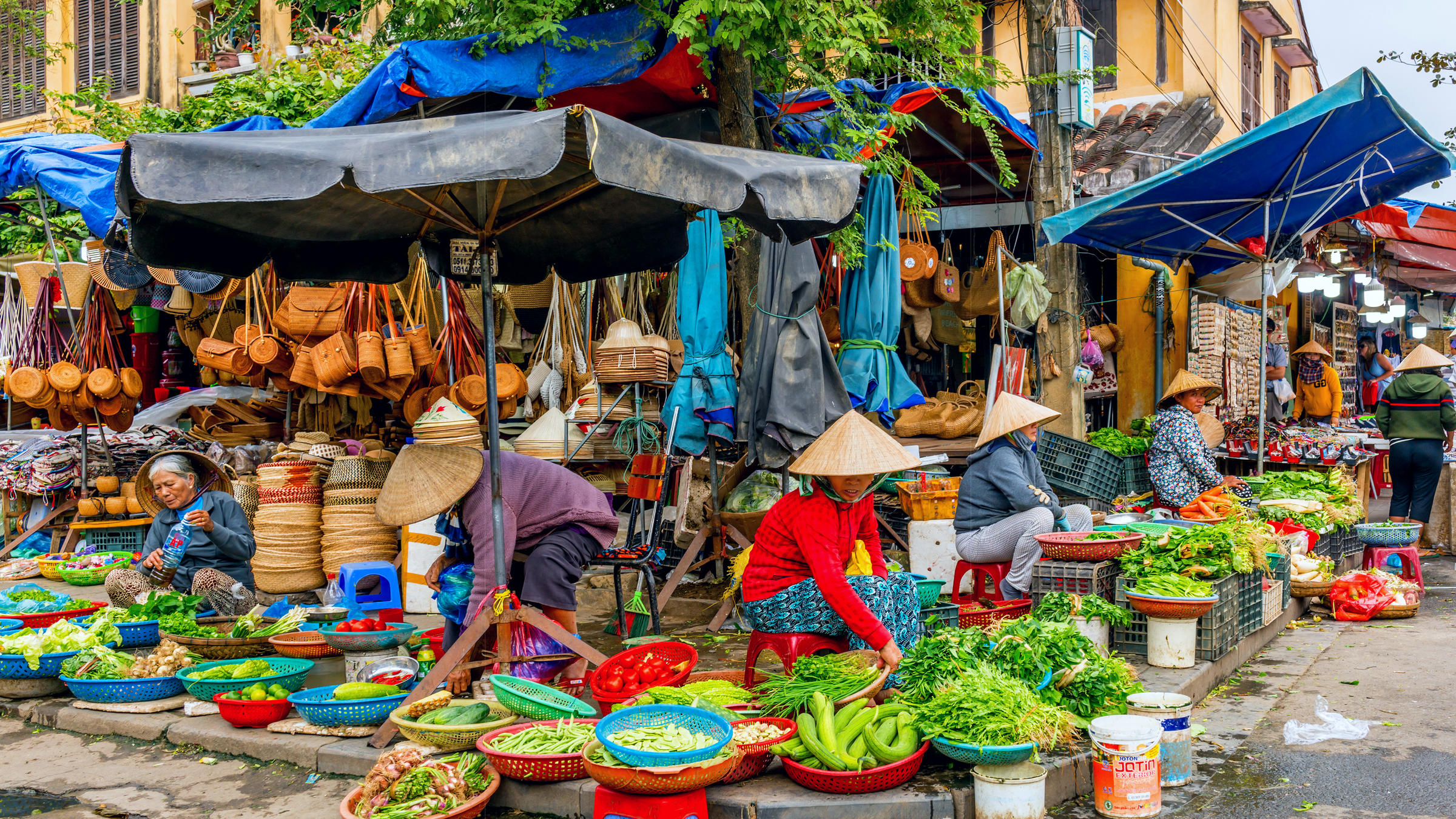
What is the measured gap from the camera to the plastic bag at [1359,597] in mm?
7488

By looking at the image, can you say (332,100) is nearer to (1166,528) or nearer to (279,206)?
(279,206)

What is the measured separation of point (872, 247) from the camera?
24.7ft

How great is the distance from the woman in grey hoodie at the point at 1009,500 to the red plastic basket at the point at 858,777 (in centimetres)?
272

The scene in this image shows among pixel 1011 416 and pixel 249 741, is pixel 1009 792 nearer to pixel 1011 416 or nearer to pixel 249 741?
pixel 1011 416

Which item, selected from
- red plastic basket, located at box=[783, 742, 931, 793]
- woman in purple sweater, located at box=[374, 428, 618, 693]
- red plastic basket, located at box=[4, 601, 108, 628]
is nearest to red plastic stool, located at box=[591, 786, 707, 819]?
red plastic basket, located at box=[783, 742, 931, 793]

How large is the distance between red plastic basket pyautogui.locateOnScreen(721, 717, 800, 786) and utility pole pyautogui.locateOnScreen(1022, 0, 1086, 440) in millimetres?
6679

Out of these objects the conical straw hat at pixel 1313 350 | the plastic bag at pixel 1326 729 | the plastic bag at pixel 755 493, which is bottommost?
the plastic bag at pixel 1326 729

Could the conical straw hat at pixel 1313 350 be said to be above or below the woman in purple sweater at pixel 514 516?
above

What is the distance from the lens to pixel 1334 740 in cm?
480

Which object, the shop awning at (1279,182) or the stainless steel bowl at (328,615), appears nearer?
the stainless steel bowl at (328,615)

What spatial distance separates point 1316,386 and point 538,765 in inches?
545

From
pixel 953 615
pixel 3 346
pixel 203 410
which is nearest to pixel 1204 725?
pixel 953 615

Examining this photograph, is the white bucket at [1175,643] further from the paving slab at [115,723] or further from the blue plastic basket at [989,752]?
the paving slab at [115,723]

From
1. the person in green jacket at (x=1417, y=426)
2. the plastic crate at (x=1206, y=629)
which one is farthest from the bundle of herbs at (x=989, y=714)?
the person in green jacket at (x=1417, y=426)
